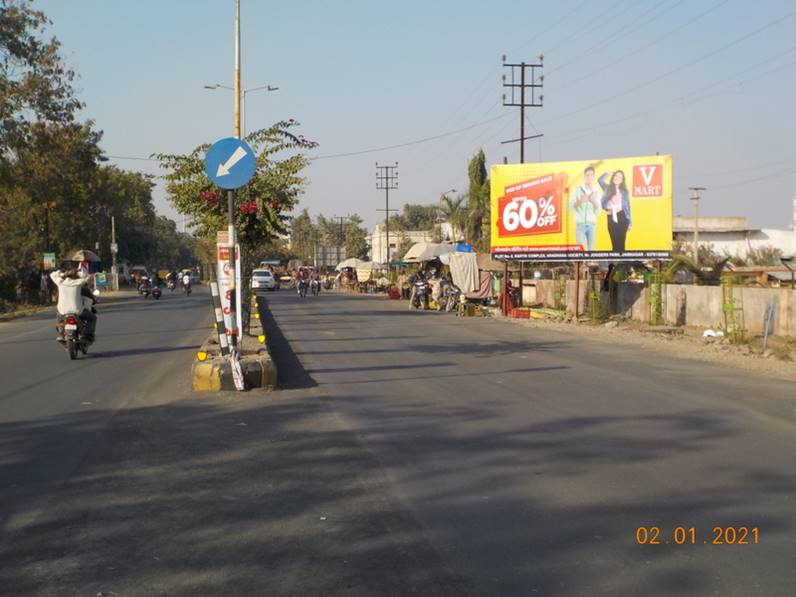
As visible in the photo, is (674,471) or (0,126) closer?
(674,471)

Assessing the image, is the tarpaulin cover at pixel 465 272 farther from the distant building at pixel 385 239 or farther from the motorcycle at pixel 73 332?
the distant building at pixel 385 239

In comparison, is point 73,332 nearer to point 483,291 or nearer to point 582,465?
→ point 582,465

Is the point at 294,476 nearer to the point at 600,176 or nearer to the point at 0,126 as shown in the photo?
the point at 600,176

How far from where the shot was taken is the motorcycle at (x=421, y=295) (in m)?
38.4

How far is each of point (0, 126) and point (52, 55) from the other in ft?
14.9

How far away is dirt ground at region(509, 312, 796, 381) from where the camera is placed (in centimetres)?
1566

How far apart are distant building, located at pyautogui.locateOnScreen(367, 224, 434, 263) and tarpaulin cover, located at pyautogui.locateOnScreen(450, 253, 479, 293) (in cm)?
5423

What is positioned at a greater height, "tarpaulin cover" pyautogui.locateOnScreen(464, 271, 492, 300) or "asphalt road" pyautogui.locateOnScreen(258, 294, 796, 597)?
"tarpaulin cover" pyautogui.locateOnScreen(464, 271, 492, 300)

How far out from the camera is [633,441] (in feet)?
27.7

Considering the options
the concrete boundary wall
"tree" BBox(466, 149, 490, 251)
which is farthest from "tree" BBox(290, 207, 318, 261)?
the concrete boundary wall

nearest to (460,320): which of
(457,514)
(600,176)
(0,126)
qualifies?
(600,176)

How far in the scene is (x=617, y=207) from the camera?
2834cm

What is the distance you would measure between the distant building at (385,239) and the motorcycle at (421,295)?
52.1 metres

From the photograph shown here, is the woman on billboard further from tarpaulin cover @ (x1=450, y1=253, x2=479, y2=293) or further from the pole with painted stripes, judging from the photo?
the pole with painted stripes
